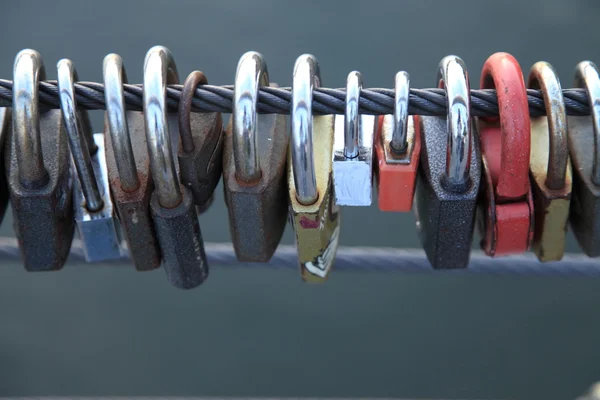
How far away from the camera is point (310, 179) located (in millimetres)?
563

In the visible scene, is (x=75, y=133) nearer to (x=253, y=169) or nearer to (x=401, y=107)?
(x=253, y=169)

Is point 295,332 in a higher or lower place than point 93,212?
lower

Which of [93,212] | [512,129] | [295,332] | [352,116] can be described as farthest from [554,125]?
[295,332]

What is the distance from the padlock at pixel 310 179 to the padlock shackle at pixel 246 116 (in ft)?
0.10

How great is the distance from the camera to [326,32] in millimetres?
2303

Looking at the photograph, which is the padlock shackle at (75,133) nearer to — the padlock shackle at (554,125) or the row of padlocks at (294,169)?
the row of padlocks at (294,169)

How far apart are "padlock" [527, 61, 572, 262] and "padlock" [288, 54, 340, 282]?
0.55 ft

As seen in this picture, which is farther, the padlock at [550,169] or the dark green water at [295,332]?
the dark green water at [295,332]

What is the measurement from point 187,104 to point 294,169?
0.31ft

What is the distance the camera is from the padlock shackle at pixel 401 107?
54 cm

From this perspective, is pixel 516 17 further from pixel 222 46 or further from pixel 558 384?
pixel 558 384

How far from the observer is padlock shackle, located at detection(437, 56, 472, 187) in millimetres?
532

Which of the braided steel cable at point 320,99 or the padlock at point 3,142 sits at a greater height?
the braided steel cable at point 320,99

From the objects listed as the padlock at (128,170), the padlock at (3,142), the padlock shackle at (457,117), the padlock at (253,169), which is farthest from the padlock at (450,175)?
the padlock at (3,142)
